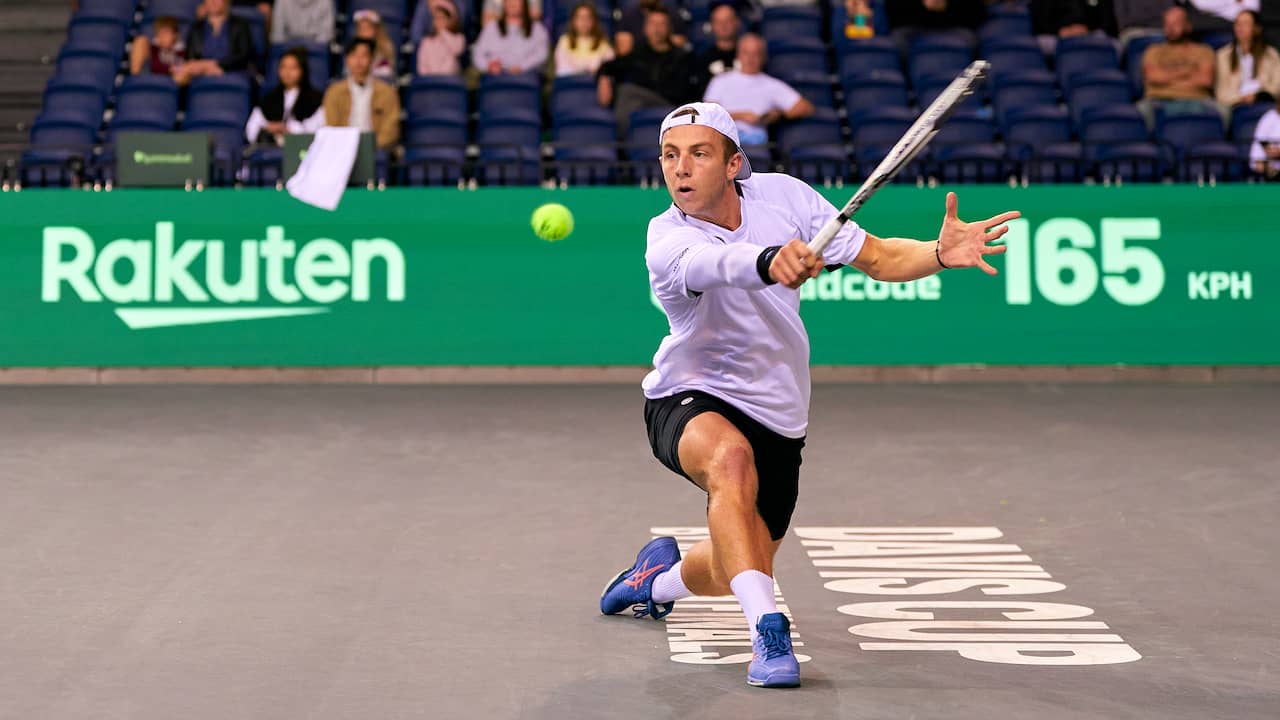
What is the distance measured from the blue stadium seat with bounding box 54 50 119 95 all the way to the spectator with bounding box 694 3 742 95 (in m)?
6.21

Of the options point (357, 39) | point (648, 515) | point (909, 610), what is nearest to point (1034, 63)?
point (357, 39)

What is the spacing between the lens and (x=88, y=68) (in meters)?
16.5

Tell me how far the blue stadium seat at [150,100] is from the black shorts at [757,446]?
1175 centimetres

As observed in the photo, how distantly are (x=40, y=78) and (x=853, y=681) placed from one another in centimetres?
1606

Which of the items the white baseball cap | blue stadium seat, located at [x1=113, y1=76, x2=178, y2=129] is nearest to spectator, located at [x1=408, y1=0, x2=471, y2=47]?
blue stadium seat, located at [x1=113, y1=76, x2=178, y2=129]

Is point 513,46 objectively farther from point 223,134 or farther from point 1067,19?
point 1067,19

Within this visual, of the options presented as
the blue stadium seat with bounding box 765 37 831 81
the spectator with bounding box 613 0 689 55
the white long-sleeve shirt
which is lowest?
the white long-sleeve shirt

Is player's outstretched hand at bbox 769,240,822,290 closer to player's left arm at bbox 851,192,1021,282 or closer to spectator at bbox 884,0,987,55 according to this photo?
player's left arm at bbox 851,192,1021,282

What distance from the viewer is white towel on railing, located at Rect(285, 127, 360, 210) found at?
537 inches

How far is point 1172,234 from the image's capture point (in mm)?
13742

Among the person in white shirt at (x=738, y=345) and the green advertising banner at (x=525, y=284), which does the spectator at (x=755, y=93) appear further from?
the person in white shirt at (x=738, y=345)

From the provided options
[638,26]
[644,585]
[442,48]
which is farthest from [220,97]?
[644,585]

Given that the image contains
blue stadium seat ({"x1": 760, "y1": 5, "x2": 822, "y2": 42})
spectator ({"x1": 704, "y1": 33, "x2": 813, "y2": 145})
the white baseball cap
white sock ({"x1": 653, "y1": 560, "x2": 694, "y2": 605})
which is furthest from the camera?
blue stadium seat ({"x1": 760, "y1": 5, "x2": 822, "y2": 42})

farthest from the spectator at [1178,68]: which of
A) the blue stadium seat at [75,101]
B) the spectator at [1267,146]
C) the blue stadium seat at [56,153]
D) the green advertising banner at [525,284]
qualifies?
the blue stadium seat at [75,101]
